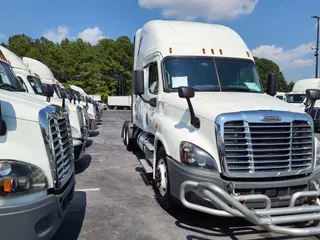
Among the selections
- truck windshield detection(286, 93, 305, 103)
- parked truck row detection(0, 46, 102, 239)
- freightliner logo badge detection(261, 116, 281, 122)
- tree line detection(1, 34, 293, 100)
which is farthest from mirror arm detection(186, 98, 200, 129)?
tree line detection(1, 34, 293, 100)

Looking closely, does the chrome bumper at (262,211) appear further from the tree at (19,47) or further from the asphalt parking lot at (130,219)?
the tree at (19,47)

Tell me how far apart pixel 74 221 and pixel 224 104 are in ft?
8.69

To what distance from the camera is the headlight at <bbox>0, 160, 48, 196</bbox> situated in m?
2.52

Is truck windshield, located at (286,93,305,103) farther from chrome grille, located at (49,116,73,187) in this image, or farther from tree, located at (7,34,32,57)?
tree, located at (7,34,32,57)

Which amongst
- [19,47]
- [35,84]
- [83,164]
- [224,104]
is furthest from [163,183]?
[19,47]

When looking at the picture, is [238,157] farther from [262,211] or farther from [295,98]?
[295,98]

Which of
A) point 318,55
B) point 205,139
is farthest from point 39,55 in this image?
point 205,139

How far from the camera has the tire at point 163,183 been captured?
4.64 meters

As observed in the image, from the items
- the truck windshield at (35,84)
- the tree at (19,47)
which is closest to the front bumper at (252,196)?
the truck windshield at (35,84)

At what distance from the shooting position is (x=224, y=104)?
4.43 meters

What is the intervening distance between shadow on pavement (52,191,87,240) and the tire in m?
1.19

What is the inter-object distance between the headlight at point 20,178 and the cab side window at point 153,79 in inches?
140

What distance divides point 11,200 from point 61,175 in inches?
26.4

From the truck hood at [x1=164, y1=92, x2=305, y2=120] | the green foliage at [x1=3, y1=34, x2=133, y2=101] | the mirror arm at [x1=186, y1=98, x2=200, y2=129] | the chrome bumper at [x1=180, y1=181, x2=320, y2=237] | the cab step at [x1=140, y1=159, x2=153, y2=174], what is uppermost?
the green foliage at [x1=3, y1=34, x2=133, y2=101]
